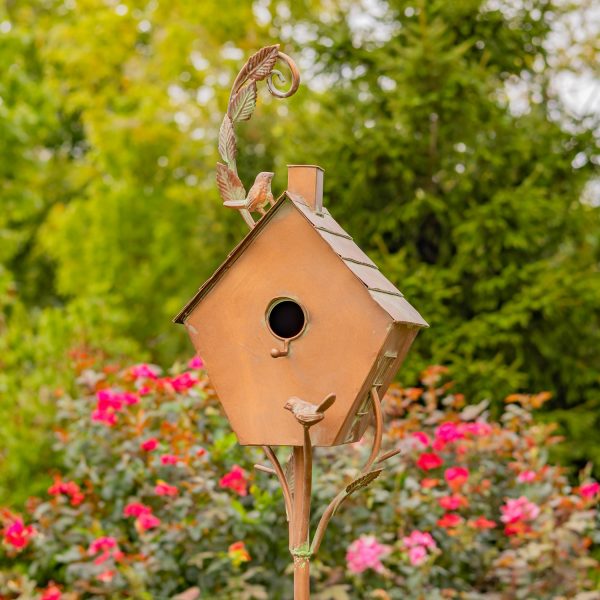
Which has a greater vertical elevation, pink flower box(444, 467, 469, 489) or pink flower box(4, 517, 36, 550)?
pink flower box(444, 467, 469, 489)

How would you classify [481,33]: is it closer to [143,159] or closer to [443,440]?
[443,440]

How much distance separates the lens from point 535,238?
7.16 metres

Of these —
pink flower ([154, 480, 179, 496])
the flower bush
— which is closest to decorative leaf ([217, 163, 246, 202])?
the flower bush

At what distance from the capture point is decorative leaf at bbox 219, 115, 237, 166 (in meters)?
2.50

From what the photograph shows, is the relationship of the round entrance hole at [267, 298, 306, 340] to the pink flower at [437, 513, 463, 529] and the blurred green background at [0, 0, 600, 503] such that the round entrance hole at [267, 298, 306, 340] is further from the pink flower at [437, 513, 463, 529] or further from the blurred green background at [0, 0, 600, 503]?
the blurred green background at [0, 0, 600, 503]

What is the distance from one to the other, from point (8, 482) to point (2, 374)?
0.86 m

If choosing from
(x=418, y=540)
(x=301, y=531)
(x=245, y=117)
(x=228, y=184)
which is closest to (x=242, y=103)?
(x=245, y=117)

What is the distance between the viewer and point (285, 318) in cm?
241

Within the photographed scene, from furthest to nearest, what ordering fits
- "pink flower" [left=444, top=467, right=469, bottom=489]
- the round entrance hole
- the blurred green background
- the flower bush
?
the blurred green background < "pink flower" [left=444, top=467, right=469, bottom=489] < the flower bush < the round entrance hole

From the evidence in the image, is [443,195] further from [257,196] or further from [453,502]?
[257,196]

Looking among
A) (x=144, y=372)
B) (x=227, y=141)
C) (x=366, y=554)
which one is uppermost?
(x=144, y=372)

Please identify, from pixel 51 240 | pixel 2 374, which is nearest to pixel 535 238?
pixel 2 374

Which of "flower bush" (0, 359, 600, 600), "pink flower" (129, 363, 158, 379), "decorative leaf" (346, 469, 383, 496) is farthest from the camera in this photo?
"pink flower" (129, 363, 158, 379)

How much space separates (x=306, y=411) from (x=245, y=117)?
82 centimetres
